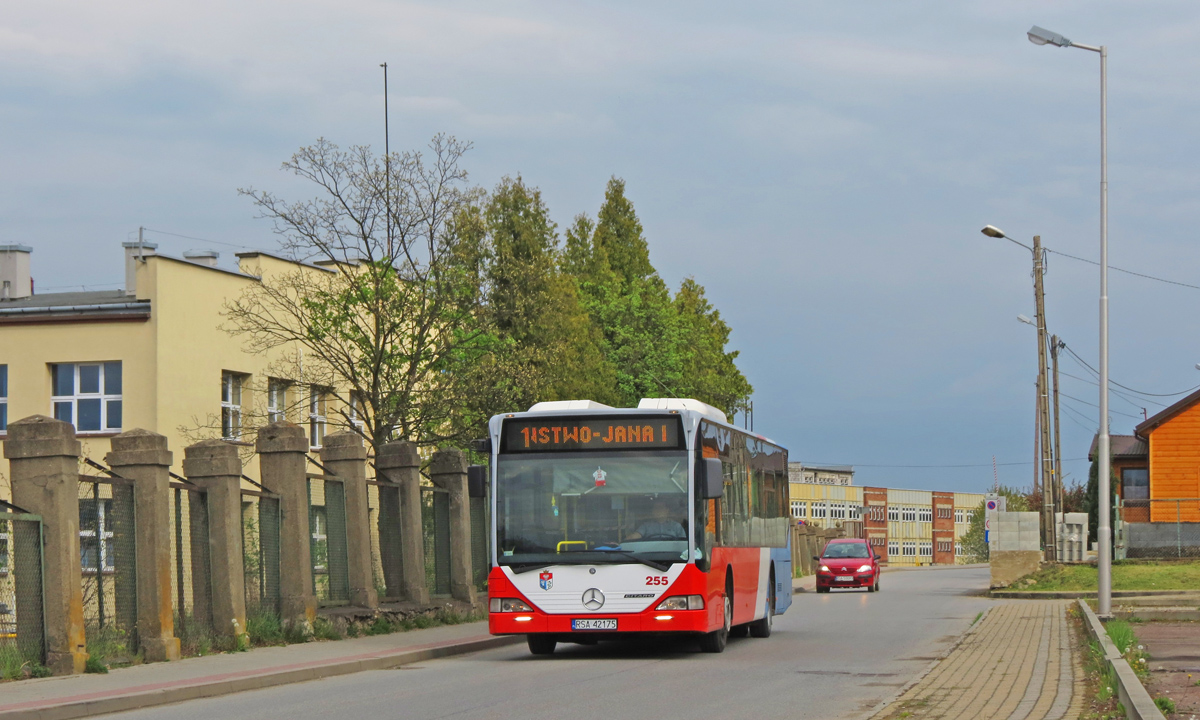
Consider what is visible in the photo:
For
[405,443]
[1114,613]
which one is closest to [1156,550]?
[1114,613]

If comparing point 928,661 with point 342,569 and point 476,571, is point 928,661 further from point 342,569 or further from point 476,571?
point 476,571

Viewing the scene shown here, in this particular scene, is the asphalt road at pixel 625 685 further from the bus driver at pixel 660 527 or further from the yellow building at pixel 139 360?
the yellow building at pixel 139 360

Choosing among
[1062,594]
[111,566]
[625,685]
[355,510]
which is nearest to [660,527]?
[625,685]

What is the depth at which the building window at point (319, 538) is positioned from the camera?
2217cm

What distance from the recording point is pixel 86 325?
1538 inches

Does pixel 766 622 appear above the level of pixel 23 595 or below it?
below

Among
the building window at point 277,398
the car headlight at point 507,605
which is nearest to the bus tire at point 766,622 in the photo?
the car headlight at point 507,605

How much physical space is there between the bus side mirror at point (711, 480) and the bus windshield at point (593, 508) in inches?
9.8

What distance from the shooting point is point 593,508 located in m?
18.0

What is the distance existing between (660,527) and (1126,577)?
22.9 m

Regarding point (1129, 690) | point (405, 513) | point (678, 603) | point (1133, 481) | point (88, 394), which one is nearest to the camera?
point (1129, 690)

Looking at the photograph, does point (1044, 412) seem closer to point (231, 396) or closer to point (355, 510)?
point (231, 396)

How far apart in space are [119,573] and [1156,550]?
33.8 metres

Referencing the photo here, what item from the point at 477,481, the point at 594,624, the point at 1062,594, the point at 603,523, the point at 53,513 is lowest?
the point at 1062,594
